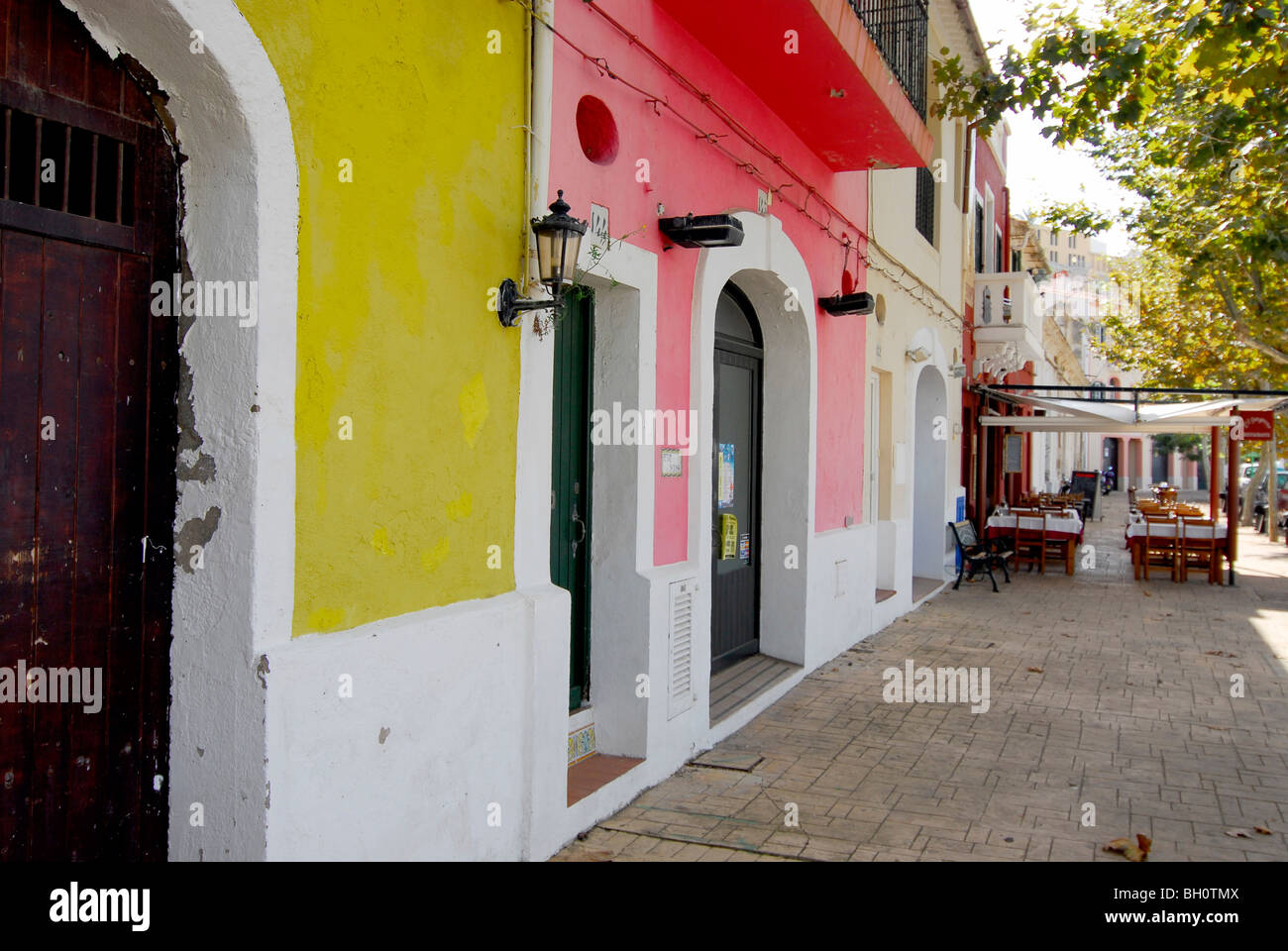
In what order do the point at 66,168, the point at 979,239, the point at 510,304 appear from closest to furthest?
the point at 66,168
the point at 510,304
the point at 979,239

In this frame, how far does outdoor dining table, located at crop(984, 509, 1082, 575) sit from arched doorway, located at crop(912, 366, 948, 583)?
70.4 inches

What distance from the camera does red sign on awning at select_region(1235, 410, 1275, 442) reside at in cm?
1498

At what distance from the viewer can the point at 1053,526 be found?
15.6m

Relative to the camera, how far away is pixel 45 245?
8.98ft

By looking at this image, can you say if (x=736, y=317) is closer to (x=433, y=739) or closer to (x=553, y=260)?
(x=553, y=260)

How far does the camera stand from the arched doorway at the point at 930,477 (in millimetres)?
14023

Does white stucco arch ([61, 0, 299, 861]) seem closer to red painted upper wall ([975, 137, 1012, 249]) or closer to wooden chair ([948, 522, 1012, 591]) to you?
wooden chair ([948, 522, 1012, 591])

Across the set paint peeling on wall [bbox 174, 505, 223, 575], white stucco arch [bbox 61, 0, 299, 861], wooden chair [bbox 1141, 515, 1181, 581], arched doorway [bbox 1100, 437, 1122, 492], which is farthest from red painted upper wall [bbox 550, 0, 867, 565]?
arched doorway [bbox 1100, 437, 1122, 492]

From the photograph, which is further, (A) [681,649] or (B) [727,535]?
(B) [727,535]

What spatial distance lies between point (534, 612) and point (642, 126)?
2695 mm

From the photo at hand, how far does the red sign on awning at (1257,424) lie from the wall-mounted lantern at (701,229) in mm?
12552

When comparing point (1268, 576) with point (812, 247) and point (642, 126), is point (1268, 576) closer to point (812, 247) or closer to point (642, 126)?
point (812, 247)

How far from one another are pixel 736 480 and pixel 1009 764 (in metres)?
2.83

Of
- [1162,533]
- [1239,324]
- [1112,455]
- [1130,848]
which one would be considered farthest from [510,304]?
[1112,455]
